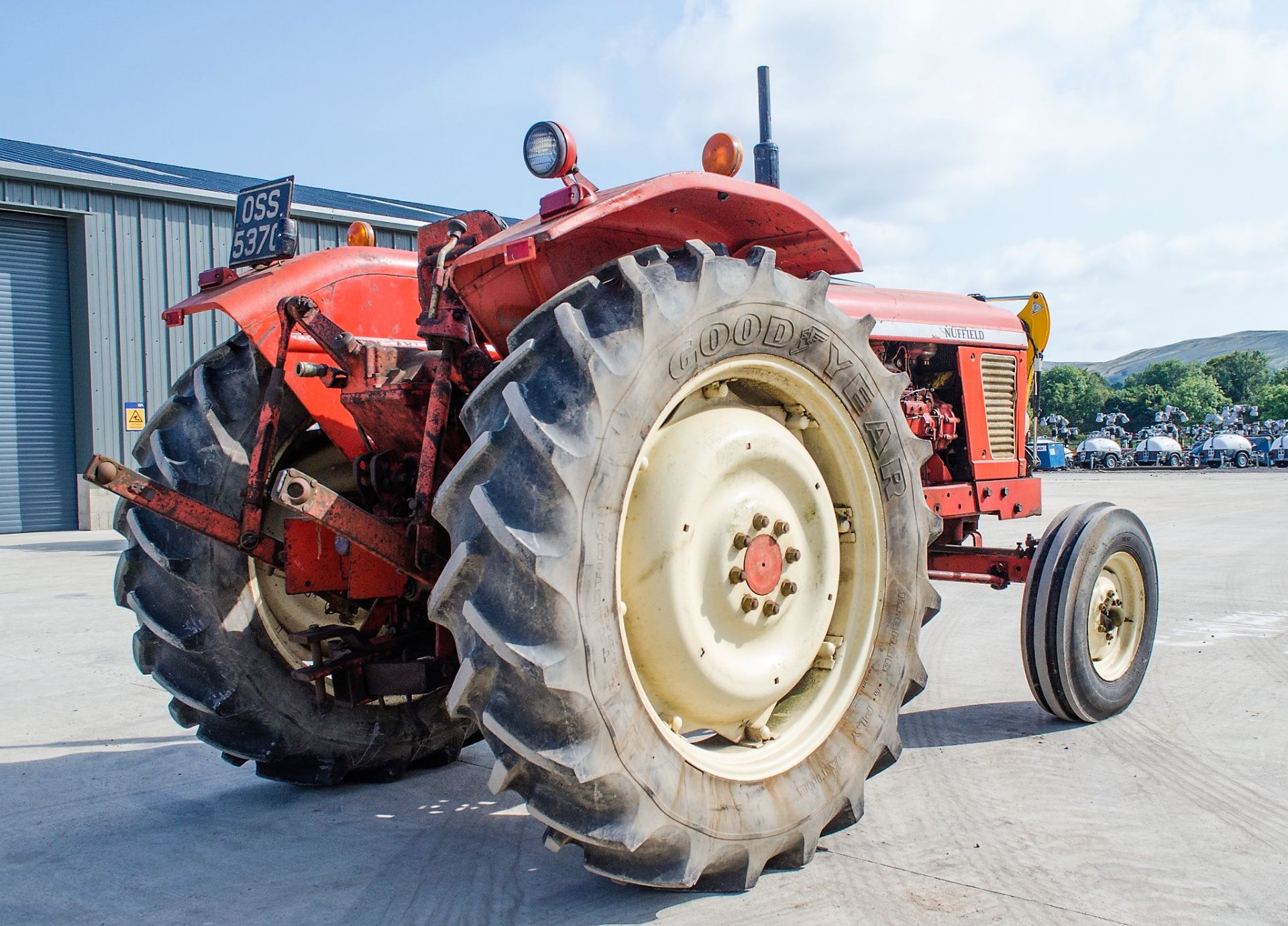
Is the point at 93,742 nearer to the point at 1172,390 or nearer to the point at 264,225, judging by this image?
the point at 264,225

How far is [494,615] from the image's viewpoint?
212cm

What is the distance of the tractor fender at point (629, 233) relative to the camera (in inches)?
104

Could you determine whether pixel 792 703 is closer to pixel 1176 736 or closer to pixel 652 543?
pixel 652 543

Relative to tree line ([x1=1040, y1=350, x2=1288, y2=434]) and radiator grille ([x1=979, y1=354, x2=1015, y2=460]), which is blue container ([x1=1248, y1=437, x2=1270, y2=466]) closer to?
tree line ([x1=1040, y1=350, x2=1288, y2=434])

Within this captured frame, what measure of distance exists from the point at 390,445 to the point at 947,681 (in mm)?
3267

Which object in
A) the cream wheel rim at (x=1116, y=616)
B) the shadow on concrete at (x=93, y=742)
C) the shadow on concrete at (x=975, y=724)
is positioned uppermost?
the cream wheel rim at (x=1116, y=616)

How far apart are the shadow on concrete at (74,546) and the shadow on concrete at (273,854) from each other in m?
10.3

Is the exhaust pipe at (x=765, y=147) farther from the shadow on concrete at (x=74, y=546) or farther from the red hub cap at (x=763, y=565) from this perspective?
the shadow on concrete at (x=74, y=546)

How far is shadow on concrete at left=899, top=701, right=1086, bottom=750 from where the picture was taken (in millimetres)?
4074

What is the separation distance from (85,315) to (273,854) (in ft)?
48.9

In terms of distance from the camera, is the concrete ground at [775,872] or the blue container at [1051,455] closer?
the concrete ground at [775,872]

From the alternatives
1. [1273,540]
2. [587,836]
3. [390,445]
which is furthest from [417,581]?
[1273,540]

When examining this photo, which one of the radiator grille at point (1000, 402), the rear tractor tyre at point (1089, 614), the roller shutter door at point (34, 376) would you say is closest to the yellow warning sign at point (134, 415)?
the roller shutter door at point (34, 376)

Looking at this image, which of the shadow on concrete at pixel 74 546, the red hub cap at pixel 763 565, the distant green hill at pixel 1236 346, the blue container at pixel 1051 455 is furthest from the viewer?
the distant green hill at pixel 1236 346
